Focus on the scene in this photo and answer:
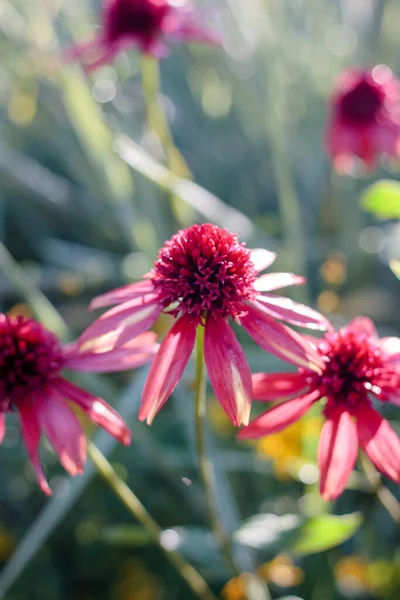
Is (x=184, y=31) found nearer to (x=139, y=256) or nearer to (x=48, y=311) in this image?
(x=139, y=256)

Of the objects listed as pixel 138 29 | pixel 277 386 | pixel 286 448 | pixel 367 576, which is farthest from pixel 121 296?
pixel 138 29

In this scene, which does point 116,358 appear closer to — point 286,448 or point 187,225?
point 286,448

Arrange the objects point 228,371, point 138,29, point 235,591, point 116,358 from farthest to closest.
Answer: point 138,29 < point 235,591 < point 116,358 < point 228,371

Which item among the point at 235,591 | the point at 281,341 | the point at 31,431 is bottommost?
the point at 235,591

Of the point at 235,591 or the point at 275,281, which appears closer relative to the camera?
the point at 275,281

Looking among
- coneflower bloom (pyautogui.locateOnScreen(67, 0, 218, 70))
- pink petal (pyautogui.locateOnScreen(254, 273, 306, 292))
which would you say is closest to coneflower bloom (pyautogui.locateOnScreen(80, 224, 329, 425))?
pink petal (pyautogui.locateOnScreen(254, 273, 306, 292))

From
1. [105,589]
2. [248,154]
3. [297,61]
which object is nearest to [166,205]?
[248,154]

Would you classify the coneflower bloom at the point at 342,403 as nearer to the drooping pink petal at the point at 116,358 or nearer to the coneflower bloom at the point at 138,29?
the drooping pink petal at the point at 116,358
